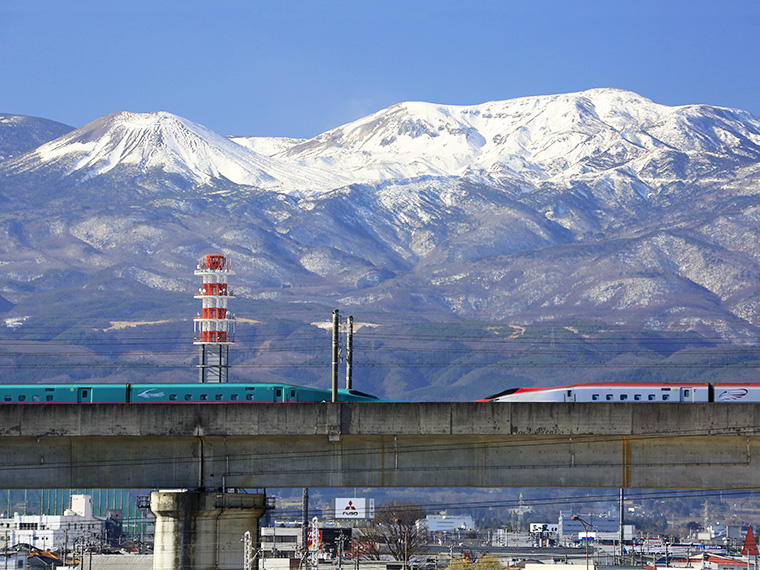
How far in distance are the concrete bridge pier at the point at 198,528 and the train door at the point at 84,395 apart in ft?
36.2

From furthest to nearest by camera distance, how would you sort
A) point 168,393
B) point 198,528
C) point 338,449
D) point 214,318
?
1. point 214,318
2. point 168,393
3. point 338,449
4. point 198,528

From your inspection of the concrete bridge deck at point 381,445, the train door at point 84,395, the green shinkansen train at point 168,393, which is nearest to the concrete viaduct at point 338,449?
the concrete bridge deck at point 381,445

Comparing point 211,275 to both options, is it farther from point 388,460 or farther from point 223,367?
point 388,460

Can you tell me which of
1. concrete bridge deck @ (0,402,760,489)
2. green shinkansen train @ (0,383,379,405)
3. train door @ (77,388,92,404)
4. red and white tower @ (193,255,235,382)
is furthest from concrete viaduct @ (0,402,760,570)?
red and white tower @ (193,255,235,382)

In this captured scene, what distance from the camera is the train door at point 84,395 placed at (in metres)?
63.2

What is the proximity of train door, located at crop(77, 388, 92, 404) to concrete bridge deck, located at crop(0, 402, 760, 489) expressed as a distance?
961cm

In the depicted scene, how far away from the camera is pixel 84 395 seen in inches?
2495

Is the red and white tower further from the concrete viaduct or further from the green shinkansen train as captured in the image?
the concrete viaduct

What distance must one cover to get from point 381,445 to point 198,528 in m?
8.19

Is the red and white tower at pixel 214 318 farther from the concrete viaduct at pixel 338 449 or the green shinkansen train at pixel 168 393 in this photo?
the concrete viaduct at pixel 338 449

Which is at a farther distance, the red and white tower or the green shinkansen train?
the red and white tower

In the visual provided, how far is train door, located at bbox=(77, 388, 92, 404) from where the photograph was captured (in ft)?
207

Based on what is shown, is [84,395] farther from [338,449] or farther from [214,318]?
[214,318]

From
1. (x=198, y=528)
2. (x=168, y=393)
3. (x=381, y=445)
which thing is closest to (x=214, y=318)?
(x=168, y=393)
